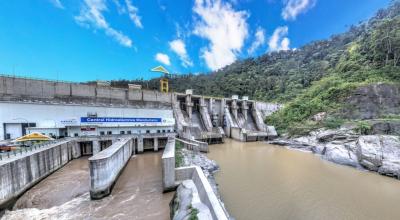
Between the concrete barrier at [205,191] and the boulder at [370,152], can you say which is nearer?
the concrete barrier at [205,191]

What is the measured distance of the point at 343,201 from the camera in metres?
9.02

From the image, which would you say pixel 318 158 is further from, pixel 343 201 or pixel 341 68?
pixel 341 68

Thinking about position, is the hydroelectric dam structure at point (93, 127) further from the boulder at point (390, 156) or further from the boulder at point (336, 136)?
the boulder at point (390, 156)

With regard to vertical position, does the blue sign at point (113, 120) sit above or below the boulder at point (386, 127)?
above

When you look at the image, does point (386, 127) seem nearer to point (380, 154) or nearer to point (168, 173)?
point (380, 154)

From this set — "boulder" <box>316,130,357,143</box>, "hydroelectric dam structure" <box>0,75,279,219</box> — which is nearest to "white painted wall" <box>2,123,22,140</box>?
"hydroelectric dam structure" <box>0,75,279,219</box>

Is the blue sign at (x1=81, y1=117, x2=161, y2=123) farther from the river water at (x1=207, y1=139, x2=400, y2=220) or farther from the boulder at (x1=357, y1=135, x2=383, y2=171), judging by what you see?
the boulder at (x1=357, y1=135, x2=383, y2=171)

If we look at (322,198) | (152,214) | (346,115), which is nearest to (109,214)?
(152,214)

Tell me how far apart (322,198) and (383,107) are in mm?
25386

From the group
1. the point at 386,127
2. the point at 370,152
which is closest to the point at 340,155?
the point at 370,152

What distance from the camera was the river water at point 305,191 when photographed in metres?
7.95

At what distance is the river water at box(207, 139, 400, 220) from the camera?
795 cm

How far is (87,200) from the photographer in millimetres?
9055

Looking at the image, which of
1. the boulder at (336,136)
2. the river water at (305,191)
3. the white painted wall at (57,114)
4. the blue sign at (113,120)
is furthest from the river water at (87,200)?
the boulder at (336,136)
